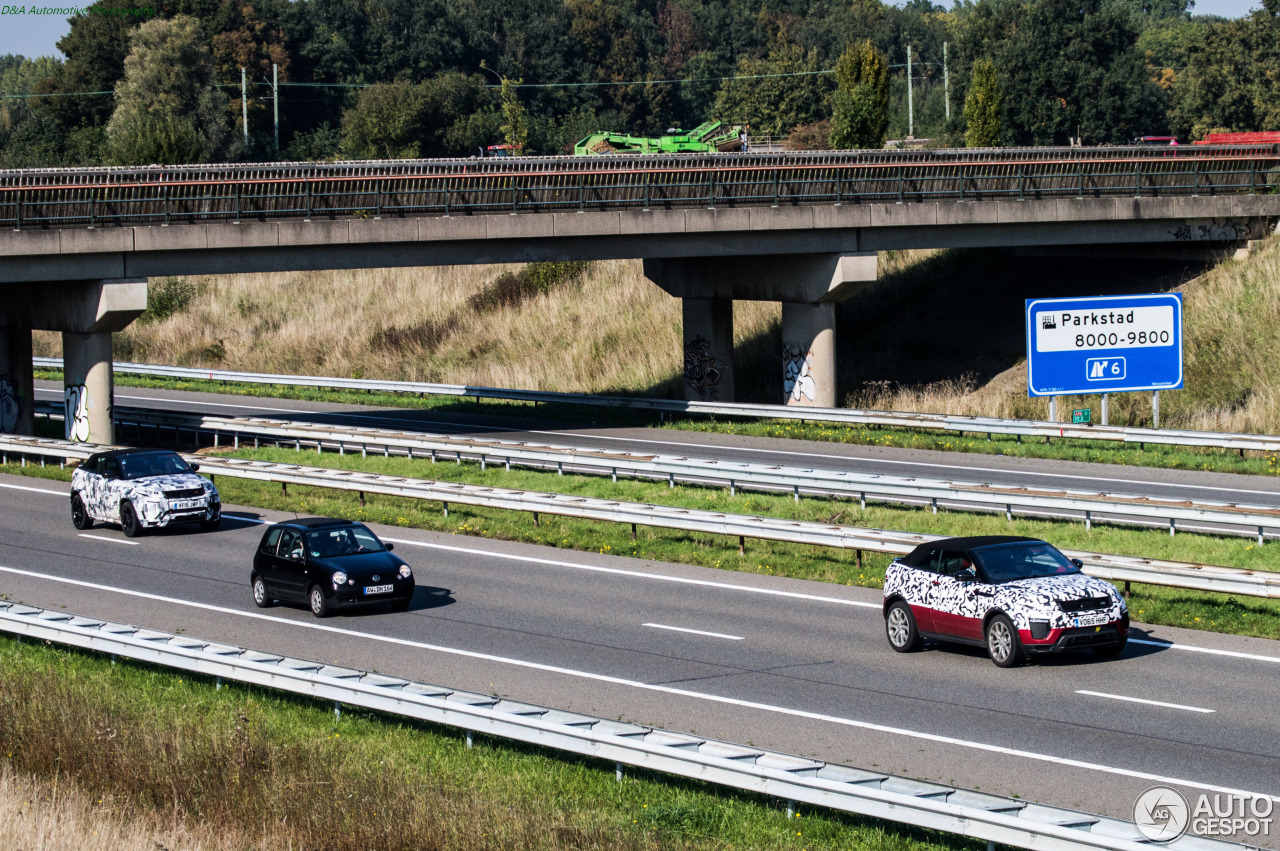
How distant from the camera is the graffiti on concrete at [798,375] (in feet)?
133

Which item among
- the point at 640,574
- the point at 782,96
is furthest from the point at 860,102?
the point at 782,96

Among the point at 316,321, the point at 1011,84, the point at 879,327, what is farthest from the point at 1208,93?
the point at 316,321

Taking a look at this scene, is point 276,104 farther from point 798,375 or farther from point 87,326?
point 798,375

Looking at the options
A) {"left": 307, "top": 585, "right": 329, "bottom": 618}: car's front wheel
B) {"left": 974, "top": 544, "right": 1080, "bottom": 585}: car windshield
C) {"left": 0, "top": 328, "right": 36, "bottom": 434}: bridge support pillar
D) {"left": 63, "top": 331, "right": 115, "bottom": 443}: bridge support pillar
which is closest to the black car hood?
{"left": 307, "top": 585, "right": 329, "bottom": 618}: car's front wheel

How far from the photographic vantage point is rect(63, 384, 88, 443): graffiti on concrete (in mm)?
36375

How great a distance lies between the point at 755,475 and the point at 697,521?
14.7 ft

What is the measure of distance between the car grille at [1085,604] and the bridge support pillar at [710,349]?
93.4 ft

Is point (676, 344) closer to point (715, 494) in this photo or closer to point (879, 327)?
point (879, 327)

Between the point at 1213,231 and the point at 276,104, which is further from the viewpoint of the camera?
the point at 276,104

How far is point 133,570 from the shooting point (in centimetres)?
2198

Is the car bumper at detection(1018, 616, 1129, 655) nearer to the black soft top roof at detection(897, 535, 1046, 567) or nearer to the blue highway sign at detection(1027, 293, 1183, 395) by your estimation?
the black soft top roof at detection(897, 535, 1046, 567)

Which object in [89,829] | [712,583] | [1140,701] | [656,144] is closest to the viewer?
[89,829]

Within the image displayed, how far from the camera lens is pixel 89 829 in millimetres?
11242

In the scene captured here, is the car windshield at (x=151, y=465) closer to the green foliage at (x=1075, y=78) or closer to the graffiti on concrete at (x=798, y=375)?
the graffiti on concrete at (x=798, y=375)
